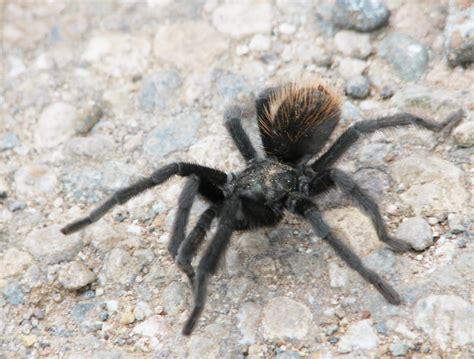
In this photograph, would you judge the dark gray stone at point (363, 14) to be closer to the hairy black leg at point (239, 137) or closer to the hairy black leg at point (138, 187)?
→ the hairy black leg at point (239, 137)

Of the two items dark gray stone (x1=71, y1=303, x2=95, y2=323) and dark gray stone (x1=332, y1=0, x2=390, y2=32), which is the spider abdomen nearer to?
dark gray stone (x1=71, y1=303, x2=95, y2=323)

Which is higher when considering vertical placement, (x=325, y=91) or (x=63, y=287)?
(x=325, y=91)

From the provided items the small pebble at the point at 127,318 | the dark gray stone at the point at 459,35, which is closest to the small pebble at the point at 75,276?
the small pebble at the point at 127,318

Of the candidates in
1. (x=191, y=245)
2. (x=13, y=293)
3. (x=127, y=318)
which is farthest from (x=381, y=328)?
(x=13, y=293)

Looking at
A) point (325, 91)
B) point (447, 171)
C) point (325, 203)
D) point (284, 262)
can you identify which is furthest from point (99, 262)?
point (447, 171)

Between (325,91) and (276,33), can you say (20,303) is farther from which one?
(276,33)

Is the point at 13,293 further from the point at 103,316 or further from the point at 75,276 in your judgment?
the point at 103,316

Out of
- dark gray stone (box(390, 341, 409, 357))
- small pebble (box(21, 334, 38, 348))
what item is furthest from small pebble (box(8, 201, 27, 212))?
dark gray stone (box(390, 341, 409, 357))
